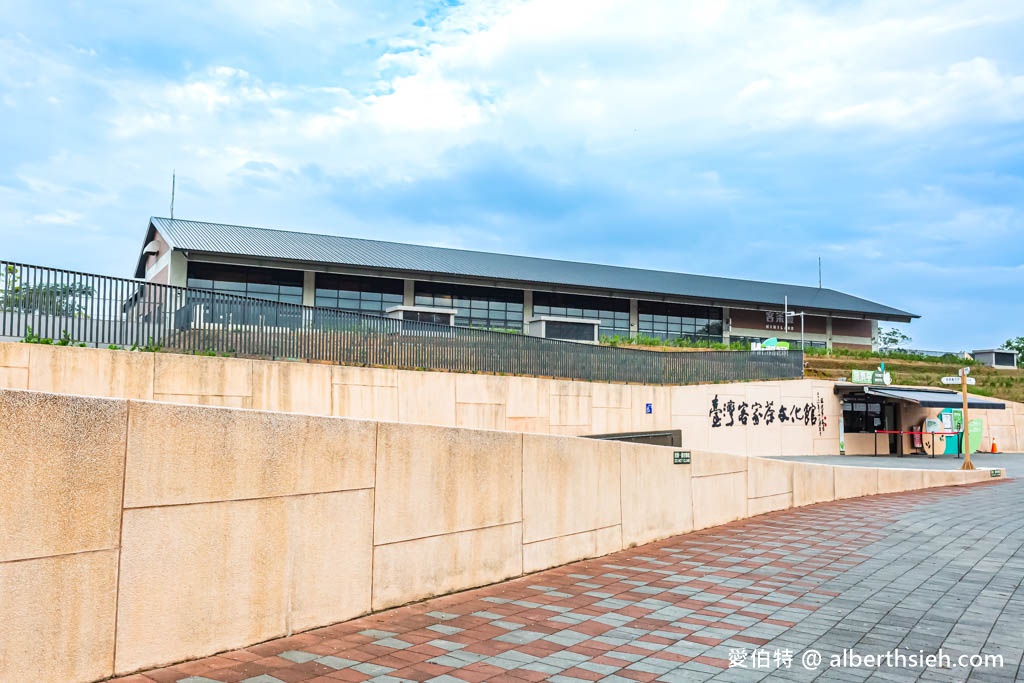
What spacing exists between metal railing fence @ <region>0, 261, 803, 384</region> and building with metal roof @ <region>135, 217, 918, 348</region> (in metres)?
9.23

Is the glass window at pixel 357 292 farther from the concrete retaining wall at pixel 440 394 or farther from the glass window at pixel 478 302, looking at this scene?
the concrete retaining wall at pixel 440 394

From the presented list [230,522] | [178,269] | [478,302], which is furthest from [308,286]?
[230,522]

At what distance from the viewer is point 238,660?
525 centimetres

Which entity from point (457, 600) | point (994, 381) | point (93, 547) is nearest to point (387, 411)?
point (457, 600)

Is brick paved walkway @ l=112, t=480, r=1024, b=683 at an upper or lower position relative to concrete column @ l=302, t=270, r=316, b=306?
lower

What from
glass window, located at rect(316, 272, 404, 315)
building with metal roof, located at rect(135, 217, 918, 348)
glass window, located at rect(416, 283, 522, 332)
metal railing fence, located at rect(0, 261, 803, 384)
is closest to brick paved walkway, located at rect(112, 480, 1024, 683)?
metal railing fence, located at rect(0, 261, 803, 384)

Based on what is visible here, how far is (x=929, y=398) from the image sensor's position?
106 ft

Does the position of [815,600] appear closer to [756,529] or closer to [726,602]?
[726,602]

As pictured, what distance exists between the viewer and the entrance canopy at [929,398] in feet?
103

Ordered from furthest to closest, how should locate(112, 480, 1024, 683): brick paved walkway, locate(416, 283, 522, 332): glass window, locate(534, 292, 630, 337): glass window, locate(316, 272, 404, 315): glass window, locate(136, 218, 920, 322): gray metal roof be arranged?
locate(534, 292, 630, 337): glass window < locate(416, 283, 522, 332): glass window < locate(316, 272, 404, 315): glass window < locate(136, 218, 920, 322): gray metal roof < locate(112, 480, 1024, 683): brick paved walkway

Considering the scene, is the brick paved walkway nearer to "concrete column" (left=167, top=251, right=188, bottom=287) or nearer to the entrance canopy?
the entrance canopy

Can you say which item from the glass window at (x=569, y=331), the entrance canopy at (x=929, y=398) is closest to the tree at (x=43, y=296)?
the glass window at (x=569, y=331)

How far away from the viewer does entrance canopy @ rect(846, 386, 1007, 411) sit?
31.3 metres

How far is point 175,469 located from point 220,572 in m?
0.87
